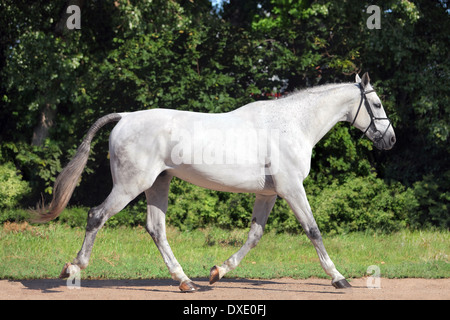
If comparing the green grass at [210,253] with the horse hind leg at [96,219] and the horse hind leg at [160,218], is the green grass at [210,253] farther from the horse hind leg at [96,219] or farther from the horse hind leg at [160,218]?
the horse hind leg at [96,219]

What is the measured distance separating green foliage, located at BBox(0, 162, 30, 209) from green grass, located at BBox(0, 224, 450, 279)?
4.37ft

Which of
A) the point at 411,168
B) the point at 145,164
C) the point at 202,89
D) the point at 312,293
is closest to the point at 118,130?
the point at 145,164

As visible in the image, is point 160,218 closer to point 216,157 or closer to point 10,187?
point 216,157

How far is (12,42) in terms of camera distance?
45.8ft

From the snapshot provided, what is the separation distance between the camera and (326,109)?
7.33m

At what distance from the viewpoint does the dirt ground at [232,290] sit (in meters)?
Answer: 6.52

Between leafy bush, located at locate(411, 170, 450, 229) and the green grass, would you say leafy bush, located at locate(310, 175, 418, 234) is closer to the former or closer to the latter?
leafy bush, located at locate(411, 170, 450, 229)

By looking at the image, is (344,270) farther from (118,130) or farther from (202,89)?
(202,89)

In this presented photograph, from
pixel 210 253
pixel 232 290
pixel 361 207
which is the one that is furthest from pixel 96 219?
pixel 361 207

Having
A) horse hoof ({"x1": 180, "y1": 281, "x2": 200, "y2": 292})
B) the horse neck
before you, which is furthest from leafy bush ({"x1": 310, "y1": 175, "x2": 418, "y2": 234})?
horse hoof ({"x1": 180, "y1": 281, "x2": 200, "y2": 292})

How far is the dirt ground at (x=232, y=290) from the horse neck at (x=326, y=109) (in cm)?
165

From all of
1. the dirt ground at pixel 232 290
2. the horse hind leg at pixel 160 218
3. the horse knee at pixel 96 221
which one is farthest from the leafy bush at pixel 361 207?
the horse knee at pixel 96 221

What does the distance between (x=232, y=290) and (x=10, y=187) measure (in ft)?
22.9

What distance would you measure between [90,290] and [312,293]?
2.32m
